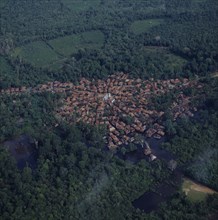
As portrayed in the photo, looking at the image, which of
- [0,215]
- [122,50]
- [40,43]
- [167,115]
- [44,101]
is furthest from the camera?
[40,43]

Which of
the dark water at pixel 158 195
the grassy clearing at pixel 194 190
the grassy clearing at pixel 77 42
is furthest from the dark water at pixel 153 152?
the grassy clearing at pixel 77 42

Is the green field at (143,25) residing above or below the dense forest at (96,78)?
below

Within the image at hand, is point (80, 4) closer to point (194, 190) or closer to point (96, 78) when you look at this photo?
point (96, 78)

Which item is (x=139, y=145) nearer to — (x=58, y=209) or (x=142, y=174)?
(x=142, y=174)

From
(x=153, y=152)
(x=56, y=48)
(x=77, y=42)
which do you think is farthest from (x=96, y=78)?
(x=153, y=152)

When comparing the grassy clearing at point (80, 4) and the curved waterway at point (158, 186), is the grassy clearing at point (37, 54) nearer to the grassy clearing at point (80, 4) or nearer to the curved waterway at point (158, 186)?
the grassy clearing at point (80, 4)

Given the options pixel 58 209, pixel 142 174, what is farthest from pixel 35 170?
pixel 142 174
